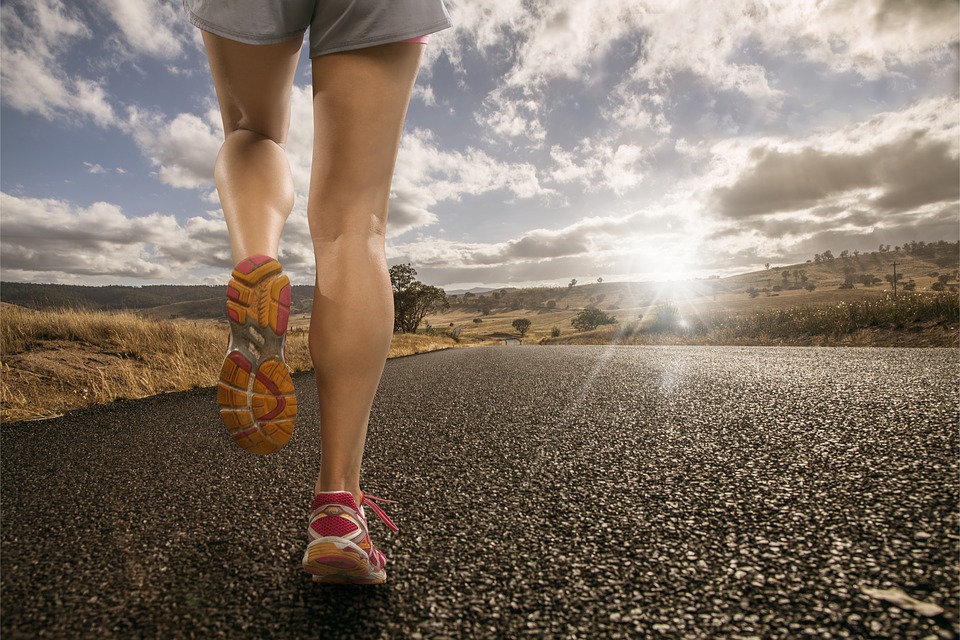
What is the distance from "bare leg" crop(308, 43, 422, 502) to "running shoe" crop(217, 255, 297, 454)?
9 cm

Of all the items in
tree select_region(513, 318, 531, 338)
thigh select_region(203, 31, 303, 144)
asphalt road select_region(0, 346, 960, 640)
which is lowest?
tree select_region(513, 318, 531, 338)

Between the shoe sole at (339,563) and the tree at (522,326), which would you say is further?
the tree at (522,326)

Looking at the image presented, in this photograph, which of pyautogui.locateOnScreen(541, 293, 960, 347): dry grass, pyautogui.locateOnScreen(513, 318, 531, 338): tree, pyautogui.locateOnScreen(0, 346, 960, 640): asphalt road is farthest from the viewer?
pyautogui.locateOnScreen(513, 318, 531, 338): tree

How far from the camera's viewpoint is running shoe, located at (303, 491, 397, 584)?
96 centimetres

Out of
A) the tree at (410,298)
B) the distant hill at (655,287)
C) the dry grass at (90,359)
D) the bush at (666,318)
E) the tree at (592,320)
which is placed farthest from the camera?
the distant hill at (655,287)

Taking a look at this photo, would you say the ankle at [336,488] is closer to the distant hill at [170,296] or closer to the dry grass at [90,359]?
the dry grass at [90,359]

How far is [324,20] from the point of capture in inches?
47.8

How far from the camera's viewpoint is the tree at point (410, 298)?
29.0 m

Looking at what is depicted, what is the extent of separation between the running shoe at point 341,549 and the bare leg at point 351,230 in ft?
0.24

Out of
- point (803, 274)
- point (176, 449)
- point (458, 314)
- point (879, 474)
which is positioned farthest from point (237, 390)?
point (803, 274)

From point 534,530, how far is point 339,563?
1.61 feet

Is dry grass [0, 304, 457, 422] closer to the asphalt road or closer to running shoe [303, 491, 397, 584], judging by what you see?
the asphalt road

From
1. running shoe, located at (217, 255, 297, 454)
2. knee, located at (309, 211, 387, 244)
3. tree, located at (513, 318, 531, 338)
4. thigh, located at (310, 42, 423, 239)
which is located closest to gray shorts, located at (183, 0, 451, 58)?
thigh, located at (310, 42, 423, 239)

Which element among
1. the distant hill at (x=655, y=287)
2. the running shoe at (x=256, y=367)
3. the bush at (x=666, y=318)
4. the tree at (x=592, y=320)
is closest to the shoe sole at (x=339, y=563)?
the running shoe at (x=256, y=367)
